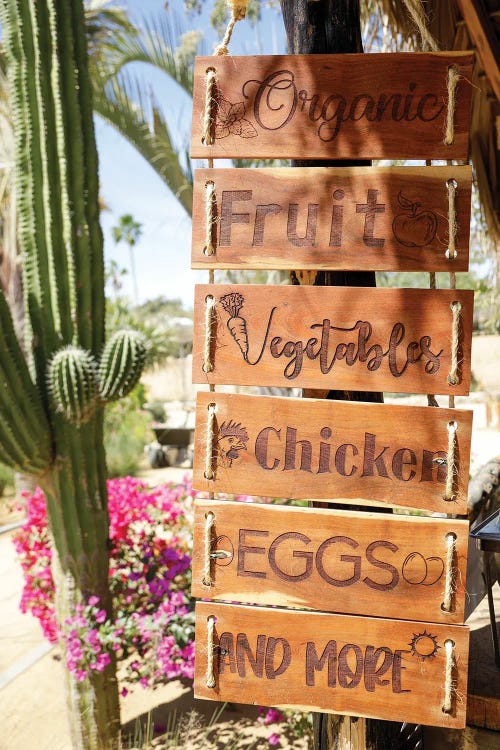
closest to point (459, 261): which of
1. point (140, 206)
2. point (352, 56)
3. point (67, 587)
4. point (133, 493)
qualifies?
point (352, 56)

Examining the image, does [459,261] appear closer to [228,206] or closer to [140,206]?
[228,206]

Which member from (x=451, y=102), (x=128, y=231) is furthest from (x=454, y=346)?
(x=128, y=231)

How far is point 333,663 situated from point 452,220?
0.89m

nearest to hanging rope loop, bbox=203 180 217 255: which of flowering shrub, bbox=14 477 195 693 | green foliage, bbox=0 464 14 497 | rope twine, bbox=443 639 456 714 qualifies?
rope twine, bbox=443 639 456 714

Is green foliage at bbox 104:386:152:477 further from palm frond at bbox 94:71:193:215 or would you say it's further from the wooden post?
the wooden post

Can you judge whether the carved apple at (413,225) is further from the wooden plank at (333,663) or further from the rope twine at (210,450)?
the wooden plank at (333,663)

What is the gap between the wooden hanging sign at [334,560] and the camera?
46.8 inches

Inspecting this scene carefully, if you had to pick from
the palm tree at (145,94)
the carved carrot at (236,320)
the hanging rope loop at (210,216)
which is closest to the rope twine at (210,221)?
the hanging rope loop at (210,216)

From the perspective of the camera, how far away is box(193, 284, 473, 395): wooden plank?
1.19 m

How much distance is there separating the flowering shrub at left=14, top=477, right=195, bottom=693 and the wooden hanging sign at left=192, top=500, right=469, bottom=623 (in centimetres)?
185

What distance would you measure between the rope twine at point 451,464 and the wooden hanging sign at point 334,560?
0.05 m

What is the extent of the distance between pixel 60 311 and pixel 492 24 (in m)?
2.18

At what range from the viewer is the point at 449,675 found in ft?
3.86

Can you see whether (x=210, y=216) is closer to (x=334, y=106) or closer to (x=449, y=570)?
(x=334, y=106)
